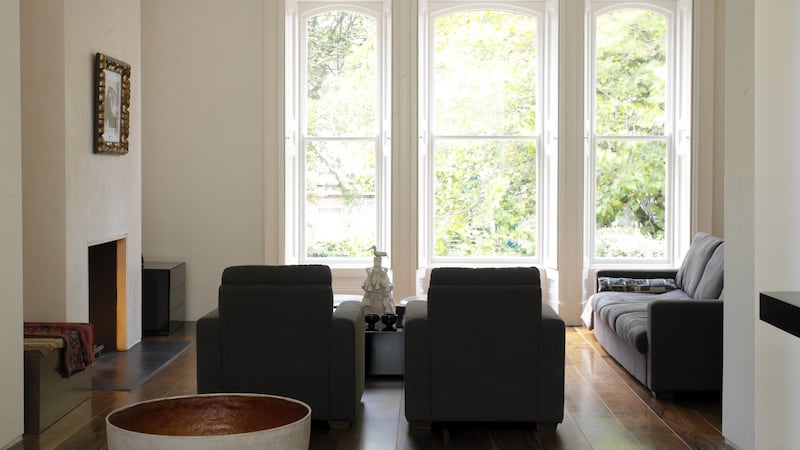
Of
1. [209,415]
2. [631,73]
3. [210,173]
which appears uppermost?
[631,73]

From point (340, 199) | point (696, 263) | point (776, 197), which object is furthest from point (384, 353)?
point (340, 199)

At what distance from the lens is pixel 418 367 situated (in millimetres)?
5059

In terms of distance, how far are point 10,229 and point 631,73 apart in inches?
249

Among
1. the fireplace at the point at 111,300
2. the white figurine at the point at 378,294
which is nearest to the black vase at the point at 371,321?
the white figurine at the point at 378,294

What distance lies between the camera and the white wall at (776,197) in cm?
445

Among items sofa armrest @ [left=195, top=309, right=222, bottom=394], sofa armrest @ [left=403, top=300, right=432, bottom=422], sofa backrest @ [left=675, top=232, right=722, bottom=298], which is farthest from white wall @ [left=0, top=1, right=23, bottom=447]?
sofa backrest @ [left=675, top=232, right=722, bottom=298]

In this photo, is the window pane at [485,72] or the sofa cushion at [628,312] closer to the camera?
the sofa cushion at [628,312]

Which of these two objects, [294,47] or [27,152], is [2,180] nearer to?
[27,152]

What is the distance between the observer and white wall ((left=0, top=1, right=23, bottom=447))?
15.6 ft

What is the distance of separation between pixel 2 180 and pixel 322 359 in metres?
1.93

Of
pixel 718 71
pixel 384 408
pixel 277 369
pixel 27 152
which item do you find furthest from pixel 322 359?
pixel 718 71

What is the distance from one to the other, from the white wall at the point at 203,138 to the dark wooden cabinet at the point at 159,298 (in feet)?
1.59

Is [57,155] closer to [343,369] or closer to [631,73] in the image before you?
[343,369]

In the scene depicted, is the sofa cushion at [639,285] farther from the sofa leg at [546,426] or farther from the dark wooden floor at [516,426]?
the sofa leg at [546,426]
